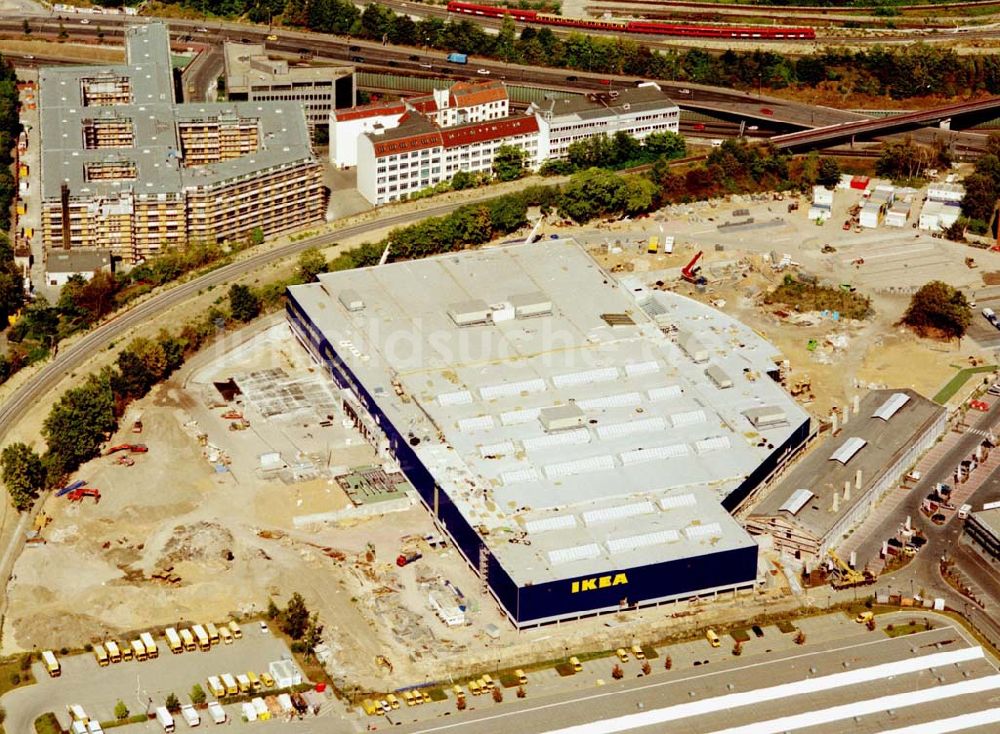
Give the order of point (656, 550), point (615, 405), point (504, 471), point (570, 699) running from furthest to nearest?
point (615, 405)
point (504, 471)
point (656, 550)
point (570, 699)

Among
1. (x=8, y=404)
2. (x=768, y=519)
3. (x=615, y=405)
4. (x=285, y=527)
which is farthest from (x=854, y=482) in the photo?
(x=8, y=404)

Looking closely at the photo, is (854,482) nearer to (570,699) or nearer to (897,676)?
(897,676)

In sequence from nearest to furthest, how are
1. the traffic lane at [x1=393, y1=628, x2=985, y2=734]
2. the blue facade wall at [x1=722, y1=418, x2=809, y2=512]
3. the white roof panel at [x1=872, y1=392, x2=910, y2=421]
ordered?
the traffic lane at [x1=393, y1=628, x2=985, y2=734], the blue facade wall at [x1=722, y1=418, x2=809, y2=512], the white roof panel at [x1=872, y1=392, x2=910, y2=421]

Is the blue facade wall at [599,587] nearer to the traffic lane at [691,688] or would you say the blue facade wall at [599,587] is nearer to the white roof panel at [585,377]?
the traffic lane at [691,688]

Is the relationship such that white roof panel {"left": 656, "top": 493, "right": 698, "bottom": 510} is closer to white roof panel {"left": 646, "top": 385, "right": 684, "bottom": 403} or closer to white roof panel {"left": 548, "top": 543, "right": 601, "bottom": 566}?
white roof panel {"left": 548, "top": 543, "right": 601, "bottom": 566}

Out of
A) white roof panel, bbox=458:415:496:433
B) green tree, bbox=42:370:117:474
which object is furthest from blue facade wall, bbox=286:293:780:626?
green tree, bbox=42:370:117:474

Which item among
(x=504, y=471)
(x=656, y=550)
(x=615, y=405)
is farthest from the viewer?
(x=615, y=405)

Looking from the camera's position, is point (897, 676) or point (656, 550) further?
point (656, 550)

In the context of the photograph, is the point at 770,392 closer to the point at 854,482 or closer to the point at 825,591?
the point at 854,482
